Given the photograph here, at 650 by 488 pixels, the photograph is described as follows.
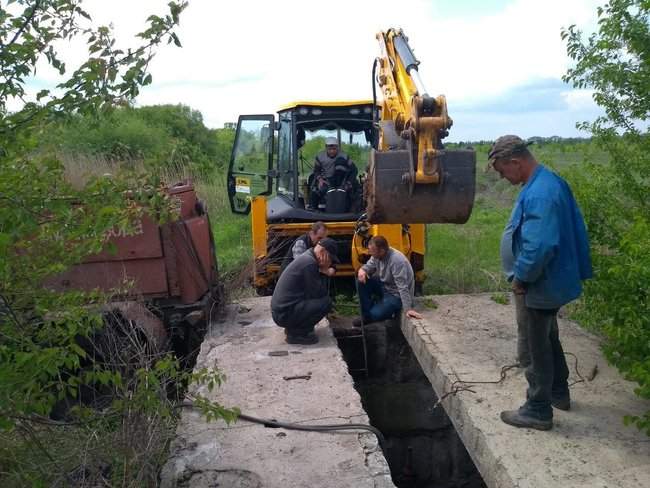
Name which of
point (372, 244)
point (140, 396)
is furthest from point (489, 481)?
point (372, 244)

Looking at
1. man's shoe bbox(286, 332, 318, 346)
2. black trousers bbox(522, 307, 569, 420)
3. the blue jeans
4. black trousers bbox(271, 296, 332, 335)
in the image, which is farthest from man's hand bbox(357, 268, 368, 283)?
black trousers bbox(522, 307, 569, 420)

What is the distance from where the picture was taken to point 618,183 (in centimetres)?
515

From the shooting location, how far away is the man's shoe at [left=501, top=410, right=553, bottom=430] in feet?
13.5

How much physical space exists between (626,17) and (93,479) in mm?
5141

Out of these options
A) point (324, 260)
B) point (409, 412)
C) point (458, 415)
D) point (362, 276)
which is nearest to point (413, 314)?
point (362, 276)

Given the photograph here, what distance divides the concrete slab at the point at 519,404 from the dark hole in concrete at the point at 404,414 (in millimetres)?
1086

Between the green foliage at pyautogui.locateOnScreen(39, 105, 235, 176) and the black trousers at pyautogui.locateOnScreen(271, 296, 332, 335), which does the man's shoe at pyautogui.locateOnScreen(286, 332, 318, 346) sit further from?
the green foliage at pyautogui.locateOnScreen(39, 105, 235, 176)

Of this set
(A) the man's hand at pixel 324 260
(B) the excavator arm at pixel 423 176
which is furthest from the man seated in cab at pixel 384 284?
(B) the excavator arm at pixel 423 176

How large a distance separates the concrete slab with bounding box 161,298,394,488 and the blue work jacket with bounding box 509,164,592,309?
1481 millimetres

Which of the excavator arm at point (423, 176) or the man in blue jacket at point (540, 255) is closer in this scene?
the man in blue jacket at point (540, 255)

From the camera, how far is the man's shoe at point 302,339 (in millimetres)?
6312

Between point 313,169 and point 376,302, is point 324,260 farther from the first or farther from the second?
point 313,169

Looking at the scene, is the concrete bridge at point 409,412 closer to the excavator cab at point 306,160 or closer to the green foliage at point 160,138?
the excavator cab at point 306,160

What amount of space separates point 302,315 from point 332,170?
8.57 ft
